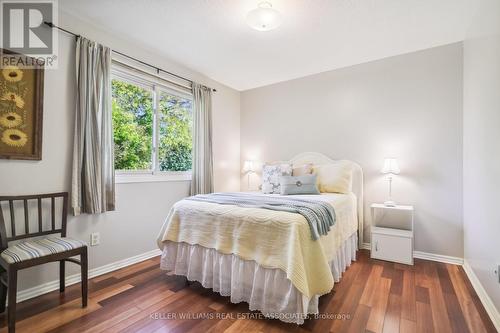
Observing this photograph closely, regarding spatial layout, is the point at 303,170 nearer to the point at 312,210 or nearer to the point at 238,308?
the point at 312,210

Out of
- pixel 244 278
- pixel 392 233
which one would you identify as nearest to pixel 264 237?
pixel 244 278

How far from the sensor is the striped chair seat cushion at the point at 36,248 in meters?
1.56

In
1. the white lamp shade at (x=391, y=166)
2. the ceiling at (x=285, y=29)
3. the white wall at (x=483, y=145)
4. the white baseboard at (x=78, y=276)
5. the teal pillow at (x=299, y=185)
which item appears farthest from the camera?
the teal pillow at (x=299, y=185)

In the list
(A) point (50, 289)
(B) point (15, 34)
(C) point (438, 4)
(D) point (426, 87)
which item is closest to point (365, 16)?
(C) point (438, 4)

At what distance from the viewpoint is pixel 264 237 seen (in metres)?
1.71

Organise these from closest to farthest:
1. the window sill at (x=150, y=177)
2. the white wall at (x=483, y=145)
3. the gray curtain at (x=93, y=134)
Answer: the white wall at (x=483, y=145), the gray curtain at (x=93, y=134), the window sill at (x=150, y=177)

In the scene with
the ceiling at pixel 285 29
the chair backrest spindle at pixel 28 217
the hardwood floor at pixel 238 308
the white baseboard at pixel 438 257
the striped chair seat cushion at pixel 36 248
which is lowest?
the hardwood floor at pixel 238 308

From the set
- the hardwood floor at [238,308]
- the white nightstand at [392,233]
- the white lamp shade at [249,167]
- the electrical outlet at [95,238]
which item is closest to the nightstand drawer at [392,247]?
the white nightstand at [392,233]

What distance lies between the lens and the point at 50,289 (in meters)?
2.04

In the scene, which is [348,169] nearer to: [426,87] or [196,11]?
[426,87]

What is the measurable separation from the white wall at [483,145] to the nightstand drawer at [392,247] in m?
0.51

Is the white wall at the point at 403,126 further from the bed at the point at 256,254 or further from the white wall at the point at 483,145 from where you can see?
the bed at the point at 256,254

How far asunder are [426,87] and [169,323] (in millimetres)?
3497

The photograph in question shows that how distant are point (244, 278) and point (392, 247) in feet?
6.12
